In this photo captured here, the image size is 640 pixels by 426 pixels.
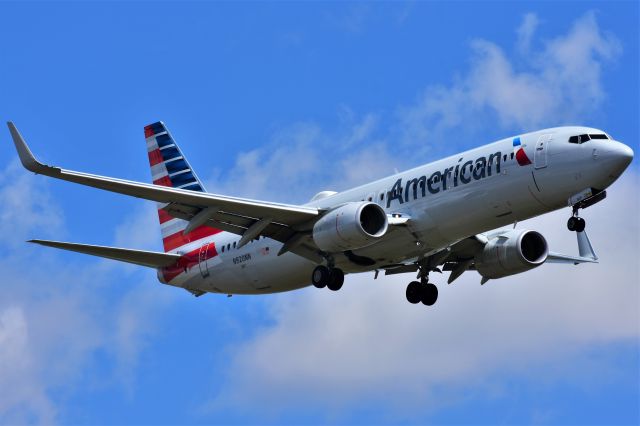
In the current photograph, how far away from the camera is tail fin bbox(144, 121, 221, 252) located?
173 feet

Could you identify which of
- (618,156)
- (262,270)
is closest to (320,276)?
(262,270)

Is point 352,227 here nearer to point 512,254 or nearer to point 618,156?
point 512,254

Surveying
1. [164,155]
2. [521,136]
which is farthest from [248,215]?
[164,155]

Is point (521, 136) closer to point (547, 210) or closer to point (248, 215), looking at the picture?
point (547, 210)

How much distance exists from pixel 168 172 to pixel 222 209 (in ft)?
Result: 44.8

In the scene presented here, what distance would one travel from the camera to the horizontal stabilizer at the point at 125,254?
1709 inches

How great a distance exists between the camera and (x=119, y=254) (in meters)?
46.3

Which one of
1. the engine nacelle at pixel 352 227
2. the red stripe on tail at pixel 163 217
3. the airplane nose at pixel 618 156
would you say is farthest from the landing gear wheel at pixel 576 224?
the red stripe on tail at pixel 163 217

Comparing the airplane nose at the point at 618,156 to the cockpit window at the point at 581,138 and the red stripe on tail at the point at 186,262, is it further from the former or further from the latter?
the red stripe on tail at the point at 186,262

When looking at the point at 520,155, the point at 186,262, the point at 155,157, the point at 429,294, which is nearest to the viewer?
the point at 520,155

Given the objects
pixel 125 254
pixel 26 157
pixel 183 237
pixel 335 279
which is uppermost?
pixel 183 237

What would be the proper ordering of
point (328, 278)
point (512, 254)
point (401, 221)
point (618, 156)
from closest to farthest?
point (618, 156), point (401, 221), point (328, 278), point (512, 254)

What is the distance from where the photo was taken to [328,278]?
43000 mm

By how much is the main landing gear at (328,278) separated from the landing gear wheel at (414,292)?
484 centimetres
